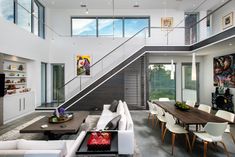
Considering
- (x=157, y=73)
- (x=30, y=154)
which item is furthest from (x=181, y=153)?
(x=157, y=73)

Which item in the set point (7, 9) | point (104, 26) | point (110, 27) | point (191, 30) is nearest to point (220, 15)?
point (191, 30)

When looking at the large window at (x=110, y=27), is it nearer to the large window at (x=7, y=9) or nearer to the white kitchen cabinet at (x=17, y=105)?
the large window at (x=7, y=9)

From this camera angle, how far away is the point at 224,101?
25.8 feet

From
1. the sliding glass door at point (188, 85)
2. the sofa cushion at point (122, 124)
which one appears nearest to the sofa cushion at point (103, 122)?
the sofa cushion at point (122, 124)

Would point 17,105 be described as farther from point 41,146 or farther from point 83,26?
point 83,26

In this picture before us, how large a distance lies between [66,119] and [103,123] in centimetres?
115

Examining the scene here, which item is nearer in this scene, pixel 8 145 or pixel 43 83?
pixel 8 145

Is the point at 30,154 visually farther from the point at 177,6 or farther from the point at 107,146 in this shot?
the point at 177,6

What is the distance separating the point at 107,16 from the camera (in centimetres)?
1023

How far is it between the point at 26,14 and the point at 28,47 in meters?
1.68

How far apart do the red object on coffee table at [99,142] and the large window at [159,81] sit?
7.12m

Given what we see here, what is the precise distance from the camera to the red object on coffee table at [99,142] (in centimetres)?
289

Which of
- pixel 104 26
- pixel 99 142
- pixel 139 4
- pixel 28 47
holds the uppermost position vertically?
pixel 139 4

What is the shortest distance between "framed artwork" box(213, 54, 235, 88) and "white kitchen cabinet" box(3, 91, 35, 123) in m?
9.52
